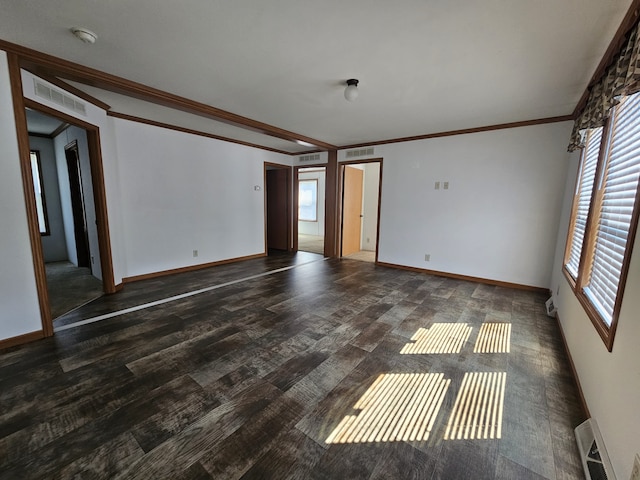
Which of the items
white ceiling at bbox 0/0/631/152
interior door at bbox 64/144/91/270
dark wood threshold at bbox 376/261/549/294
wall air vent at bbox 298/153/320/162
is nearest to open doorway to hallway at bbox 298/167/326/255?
wall air vent at bbox 298/153/320/162

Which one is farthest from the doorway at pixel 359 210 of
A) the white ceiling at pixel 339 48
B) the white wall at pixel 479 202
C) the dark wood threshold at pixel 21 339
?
the dark wood threshold at pixel 21 339

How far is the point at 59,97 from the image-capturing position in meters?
2.77

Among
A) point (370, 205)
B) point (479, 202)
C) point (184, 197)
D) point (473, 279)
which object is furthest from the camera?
point (370, 205)

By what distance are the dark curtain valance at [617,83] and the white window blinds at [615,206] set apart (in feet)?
0.37

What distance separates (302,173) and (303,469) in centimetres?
948

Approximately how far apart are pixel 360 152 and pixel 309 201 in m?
4.88

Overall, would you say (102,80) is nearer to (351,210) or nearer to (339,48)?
(339,48)

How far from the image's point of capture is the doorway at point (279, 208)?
683cm

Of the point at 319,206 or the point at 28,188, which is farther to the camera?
the point at 319,206

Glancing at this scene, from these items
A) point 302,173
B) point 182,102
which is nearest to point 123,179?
point 182,102

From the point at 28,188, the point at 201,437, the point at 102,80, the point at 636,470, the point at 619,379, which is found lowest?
the point at 201,437

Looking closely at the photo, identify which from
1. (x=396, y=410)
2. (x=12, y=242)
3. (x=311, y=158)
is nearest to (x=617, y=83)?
(x=396, y=410)

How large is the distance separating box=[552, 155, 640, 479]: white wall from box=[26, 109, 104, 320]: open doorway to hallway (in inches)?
195

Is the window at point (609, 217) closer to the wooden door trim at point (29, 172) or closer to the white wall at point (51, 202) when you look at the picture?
the wooden door trim at point (29, 172)
